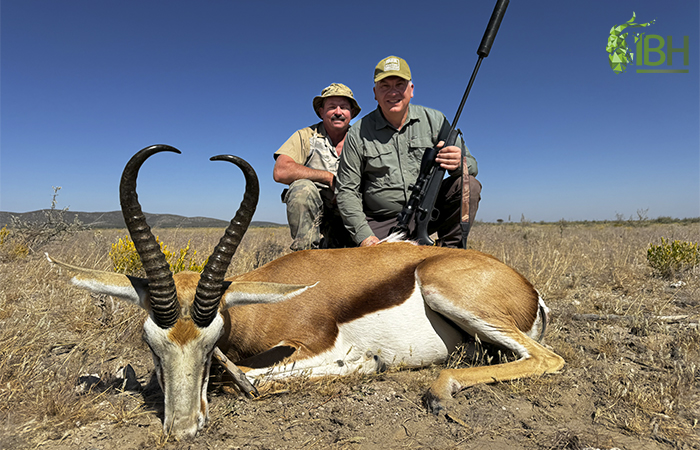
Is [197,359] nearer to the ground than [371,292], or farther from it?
nearer to the ground

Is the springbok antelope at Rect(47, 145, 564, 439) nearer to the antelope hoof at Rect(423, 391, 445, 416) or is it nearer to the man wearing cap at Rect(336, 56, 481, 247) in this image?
the antelope hoof at Rect(423, 391, 445, 416)

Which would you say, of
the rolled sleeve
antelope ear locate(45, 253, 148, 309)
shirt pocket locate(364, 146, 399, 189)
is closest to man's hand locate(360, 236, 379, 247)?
the rolled sleeve

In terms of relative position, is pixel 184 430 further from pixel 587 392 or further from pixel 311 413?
pixel 587 392

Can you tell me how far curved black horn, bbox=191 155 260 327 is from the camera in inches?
98.6

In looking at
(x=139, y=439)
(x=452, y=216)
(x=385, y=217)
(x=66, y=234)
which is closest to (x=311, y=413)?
(x=139, y=439)

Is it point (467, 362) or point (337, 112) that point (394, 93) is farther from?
point (467, 362)

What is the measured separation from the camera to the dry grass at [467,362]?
8.29ft

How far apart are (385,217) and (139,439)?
4438mm

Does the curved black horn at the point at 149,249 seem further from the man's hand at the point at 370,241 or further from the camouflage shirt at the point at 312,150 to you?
the camouflage shirt at the point at 312,150

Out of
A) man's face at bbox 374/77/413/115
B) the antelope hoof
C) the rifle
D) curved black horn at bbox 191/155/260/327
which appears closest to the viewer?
curved black horn at bbox 191/155/260/327

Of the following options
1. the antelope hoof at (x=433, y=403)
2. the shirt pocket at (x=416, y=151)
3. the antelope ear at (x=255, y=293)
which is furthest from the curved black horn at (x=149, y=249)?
the shirt pocket at (x=416, y=151)

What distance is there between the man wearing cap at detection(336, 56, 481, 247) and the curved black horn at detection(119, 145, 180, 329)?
3.32m

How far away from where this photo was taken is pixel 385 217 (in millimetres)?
6195

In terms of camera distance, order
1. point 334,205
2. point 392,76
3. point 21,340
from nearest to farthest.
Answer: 1. point 21,340
2. point 392,76
3. point 334,205
